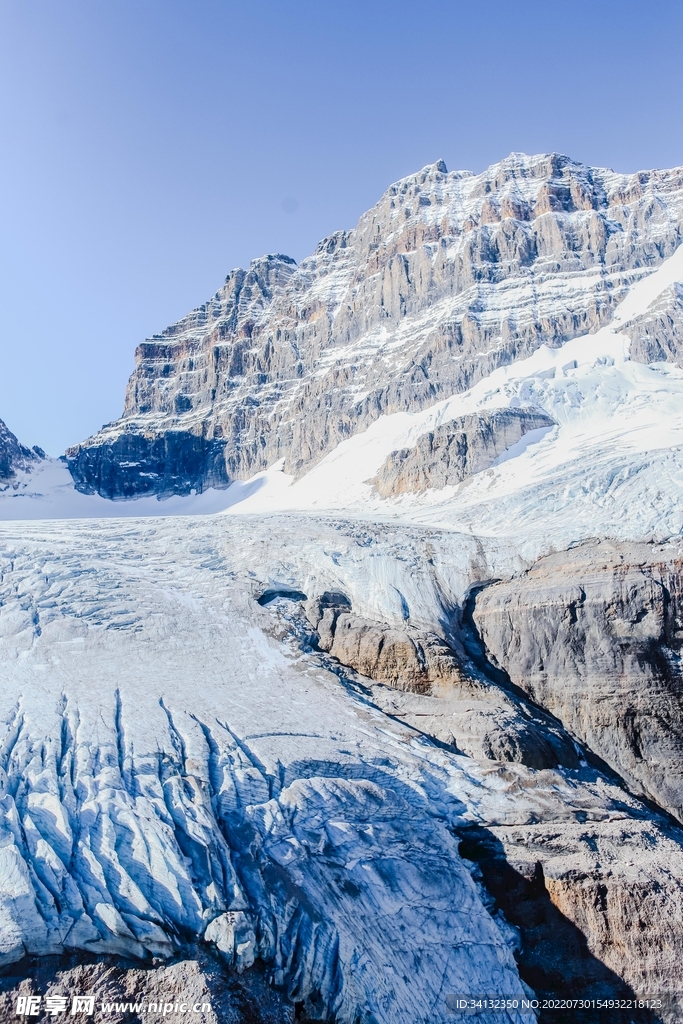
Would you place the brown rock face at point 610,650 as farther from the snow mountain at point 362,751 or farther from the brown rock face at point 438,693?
the brown rock face at point 438,693

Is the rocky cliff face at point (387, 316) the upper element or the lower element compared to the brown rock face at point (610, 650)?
upper

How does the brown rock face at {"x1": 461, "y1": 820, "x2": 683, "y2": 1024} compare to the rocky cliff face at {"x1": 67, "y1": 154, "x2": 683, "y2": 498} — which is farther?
the rocky cliff face at {"x1": 67, "y1": 154, "x2": 683, "y2": 498}

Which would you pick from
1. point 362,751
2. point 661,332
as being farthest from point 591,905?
point 661,332

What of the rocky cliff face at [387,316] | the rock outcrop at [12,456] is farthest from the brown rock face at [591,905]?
the rock outcrop at [12,456]

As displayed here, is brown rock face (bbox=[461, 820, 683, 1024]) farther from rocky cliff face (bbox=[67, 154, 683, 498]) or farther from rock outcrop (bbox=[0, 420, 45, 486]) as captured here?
rock outcrop (bbox=[0, 420, 45, 486])

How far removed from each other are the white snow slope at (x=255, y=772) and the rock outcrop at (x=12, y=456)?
77375mm

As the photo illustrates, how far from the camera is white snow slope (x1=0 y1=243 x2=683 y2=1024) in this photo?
41.1ft

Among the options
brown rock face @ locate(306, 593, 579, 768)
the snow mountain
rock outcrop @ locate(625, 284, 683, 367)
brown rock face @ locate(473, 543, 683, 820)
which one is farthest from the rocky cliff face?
brown rock face @ locate(306, 593, 579, 768)

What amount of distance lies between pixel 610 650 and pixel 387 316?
242 feet

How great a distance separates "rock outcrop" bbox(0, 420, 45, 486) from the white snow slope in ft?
254

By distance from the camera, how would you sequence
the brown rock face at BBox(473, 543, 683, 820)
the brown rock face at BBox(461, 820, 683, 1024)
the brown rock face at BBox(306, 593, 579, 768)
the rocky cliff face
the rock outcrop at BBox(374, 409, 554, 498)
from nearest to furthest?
the brown rock face at BBox(461, 820, 683, 1024)
the brown rock face at BBox(306, 593, 579, 768)
the brown rock face at BBox(473, 543, 683, 820)
the rock outcrop at BBox(374, 409, 554, 498)
the rocky cliff face

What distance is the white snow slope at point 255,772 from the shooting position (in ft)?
41.1

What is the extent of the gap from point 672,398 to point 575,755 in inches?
1600

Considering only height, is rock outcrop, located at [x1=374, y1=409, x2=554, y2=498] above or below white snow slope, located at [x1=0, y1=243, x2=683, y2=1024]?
above
